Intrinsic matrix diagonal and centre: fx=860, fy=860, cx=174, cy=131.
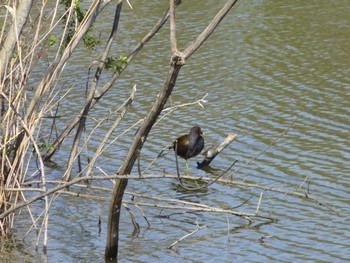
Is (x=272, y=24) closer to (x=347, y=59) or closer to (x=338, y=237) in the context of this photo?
(x=347, y=59)

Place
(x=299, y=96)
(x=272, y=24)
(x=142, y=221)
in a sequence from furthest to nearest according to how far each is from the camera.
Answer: (x=272, y=24), (x=299, y=96), (x=142, y=221)

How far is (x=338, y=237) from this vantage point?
8.45m

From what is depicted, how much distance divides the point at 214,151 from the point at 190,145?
38cm

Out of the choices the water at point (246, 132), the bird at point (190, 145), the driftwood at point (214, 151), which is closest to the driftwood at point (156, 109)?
the water at point (246, 132)

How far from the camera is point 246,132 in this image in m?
12.3

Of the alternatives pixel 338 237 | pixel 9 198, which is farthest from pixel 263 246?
pixel 9 198

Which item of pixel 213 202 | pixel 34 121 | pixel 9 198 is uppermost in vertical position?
pixel 34 121

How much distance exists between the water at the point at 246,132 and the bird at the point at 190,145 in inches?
9.1

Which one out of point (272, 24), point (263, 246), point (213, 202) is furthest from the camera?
point (272, 24)

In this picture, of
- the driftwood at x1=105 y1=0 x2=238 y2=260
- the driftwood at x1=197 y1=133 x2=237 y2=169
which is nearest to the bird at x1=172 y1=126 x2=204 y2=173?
the driftwood at x1=197 y1=133 x2=237 y2=169

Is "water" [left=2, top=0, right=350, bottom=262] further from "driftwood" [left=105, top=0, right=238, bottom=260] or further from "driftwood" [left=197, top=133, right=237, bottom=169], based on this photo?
"driftwood" [left=105, top=0, right=238, bottom=260]

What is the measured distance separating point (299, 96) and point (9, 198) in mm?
7157

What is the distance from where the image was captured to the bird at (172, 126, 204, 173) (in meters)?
11.1

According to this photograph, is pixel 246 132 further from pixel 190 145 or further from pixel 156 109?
pixel 156 109
